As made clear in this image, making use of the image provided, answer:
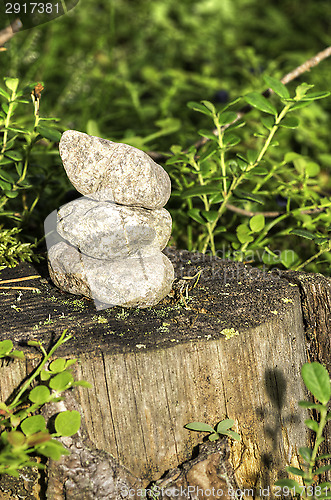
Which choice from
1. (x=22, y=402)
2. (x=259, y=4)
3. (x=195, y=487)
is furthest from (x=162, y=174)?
(x=259, y=4)

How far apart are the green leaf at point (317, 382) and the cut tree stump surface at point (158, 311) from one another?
30 centimetres

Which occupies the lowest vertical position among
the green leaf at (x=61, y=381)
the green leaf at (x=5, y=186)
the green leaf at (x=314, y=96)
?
the green leaf at (x=61, y=381)

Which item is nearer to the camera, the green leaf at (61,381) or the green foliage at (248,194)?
the green leaf at (61,381)

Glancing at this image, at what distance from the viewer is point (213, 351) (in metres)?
1.78

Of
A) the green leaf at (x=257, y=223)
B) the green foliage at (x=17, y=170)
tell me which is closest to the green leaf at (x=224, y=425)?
the green leaf at (x=257, y=223)

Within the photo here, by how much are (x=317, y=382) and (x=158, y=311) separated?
65 cm

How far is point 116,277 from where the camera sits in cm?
186

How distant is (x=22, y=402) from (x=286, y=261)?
146cm

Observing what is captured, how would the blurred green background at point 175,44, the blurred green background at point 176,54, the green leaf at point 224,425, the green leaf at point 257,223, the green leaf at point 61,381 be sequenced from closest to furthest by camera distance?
the green leaf at point 61,381 < the green leaf at point 224,425 < the green leaf at point 257,223 < the blurred green background at point 176,54 < the blurred green background at point 175,44

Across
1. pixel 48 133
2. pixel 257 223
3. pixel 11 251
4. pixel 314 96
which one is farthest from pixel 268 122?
pixel 11 251

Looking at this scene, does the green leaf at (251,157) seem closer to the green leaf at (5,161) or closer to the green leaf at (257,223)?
the green leaf at (257,223)

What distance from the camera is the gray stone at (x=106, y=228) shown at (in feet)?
5.98

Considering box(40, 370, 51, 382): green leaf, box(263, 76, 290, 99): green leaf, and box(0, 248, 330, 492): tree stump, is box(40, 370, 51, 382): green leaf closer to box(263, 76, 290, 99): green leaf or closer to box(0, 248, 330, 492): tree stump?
box(0, 248, 330, 492): tree stump

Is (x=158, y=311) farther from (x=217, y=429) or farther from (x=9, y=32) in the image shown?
(x=9, y=32)
